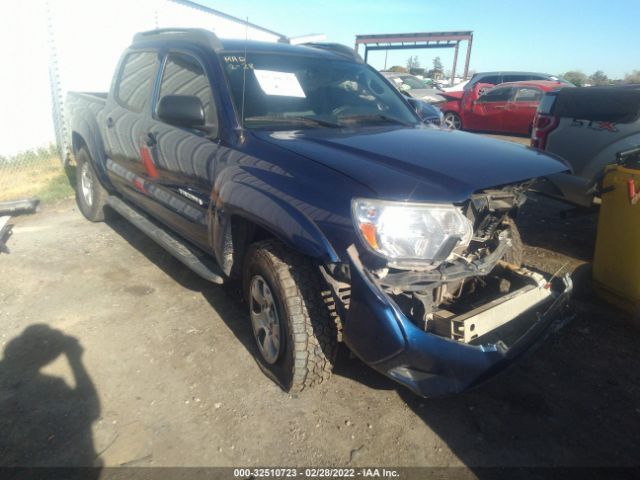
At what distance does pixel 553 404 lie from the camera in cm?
253

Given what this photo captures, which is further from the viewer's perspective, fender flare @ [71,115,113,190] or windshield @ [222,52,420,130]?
fender flare @ [71,115,113,190]

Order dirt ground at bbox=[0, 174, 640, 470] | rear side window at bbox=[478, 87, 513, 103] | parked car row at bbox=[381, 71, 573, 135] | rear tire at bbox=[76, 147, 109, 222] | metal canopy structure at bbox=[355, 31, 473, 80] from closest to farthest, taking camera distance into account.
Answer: dirt ground at bbox=[0, 174, 640, 470] → rear tire at bbox=[76, 147, 109, 222] → parked car row at bbox=[381, 71, 573, 135] → rear side window at bbox=[478, 87, 513, 103] → metal canopy structure at bbox=[355, 31, 473, 80]

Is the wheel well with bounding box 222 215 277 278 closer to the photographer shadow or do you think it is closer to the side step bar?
the side step bar

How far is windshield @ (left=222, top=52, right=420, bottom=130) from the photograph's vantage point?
2916mm

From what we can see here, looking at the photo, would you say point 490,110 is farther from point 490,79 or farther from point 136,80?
point 136,80

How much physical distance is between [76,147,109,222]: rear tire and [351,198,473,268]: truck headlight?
399 cm

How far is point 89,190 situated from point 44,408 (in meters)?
3.41

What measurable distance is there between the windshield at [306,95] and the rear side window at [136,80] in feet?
3.60

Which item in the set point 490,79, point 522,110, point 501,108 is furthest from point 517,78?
point 522,110

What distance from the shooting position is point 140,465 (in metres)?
2.13

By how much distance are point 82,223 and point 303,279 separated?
412 centimetres

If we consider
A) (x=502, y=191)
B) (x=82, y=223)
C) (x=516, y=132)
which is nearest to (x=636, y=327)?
(x=502, y=191)

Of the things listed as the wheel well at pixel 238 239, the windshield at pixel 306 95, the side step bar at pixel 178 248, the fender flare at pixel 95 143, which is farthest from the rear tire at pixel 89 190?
the wheel well at pixel 238 239

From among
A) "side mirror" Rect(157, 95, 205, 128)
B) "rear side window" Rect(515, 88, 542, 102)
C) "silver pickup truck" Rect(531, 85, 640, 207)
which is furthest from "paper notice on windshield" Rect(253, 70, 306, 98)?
"rear side window" Rect(515, 88, 542, 102)
